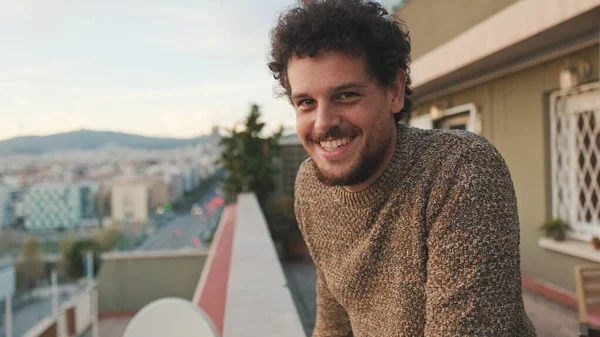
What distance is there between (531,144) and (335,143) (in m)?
4.64

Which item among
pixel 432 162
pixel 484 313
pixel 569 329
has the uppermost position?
pixel 432 162

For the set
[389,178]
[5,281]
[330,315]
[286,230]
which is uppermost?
[389,178]

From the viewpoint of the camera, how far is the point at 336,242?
1.14 metres

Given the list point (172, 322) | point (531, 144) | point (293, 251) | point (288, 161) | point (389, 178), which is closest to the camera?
point (389, 178)

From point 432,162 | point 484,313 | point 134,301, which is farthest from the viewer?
point 134,301

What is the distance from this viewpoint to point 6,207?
24531 mm

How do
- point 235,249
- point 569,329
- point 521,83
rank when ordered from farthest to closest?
point 521,83
point 235,249
point 569,329

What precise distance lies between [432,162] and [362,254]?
247 mm

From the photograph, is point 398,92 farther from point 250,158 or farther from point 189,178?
point 189,178

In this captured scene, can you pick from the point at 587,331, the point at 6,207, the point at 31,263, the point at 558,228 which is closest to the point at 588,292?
the point at 587,331

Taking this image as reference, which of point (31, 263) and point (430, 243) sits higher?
point (430, 243)

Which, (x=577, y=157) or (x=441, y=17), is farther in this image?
(x=441, y=17)

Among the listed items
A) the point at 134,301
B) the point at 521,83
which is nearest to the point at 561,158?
the point at 521,83

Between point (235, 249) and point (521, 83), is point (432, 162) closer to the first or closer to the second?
point (235, 249)
